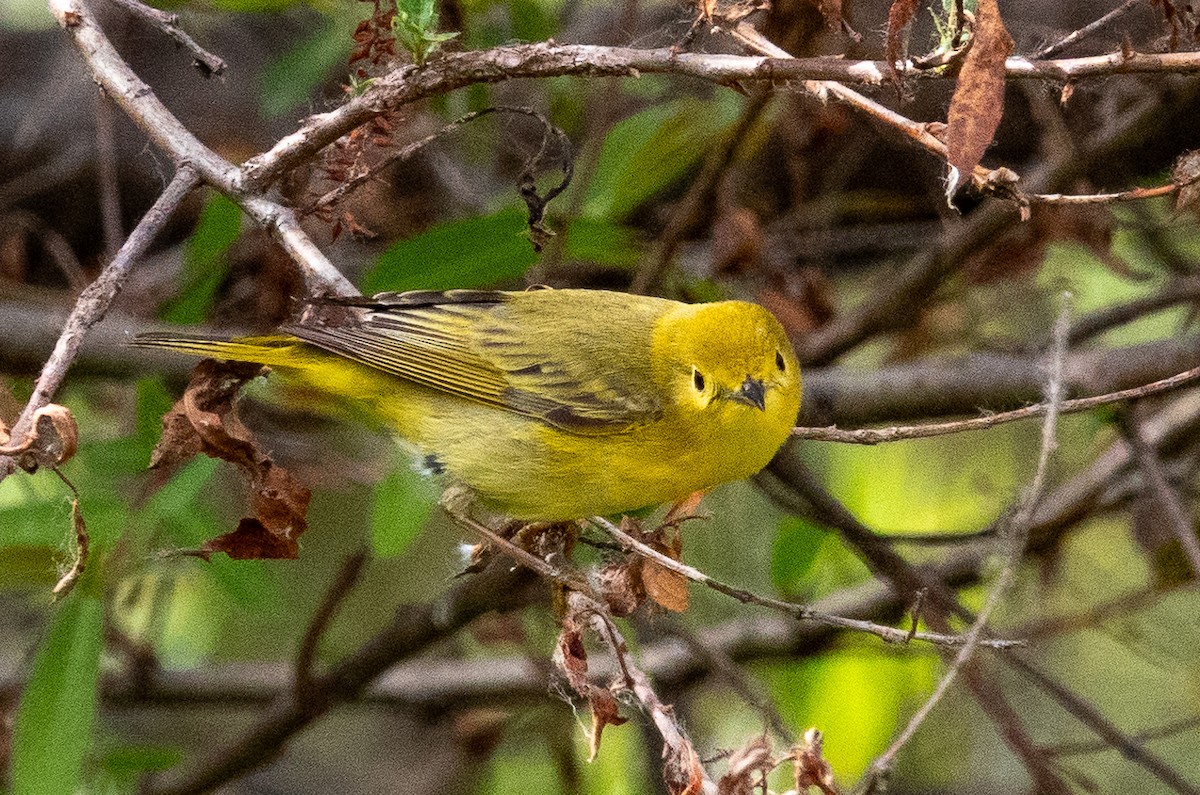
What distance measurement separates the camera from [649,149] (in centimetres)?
373

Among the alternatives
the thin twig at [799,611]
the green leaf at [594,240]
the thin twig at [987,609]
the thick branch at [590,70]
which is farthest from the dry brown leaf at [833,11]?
the green leaf at [594,240]

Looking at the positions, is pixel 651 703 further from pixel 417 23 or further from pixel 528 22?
pixel 528 22

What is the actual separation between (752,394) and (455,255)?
0.87m

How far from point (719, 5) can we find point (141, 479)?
1.81 meters

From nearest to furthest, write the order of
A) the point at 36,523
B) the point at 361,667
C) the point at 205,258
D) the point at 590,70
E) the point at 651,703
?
the point at 651,703, the point at 590,70, the point at 36,523, the point at 205,258, the point at 361,667

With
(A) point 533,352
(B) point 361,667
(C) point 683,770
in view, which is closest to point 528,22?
(A) point 533,352

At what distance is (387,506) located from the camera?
3152 millimetres

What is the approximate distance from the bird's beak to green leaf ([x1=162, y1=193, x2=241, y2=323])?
4.22 feet

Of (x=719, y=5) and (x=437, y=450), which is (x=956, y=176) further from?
(x=437, y=450)

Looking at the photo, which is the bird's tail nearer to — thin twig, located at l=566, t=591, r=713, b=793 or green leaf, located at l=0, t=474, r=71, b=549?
green leaf, located at l=0, t=474, r=71, b=549

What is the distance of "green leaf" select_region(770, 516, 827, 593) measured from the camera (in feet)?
11.6

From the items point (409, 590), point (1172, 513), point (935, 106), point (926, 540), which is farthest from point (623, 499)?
point (409, 590)

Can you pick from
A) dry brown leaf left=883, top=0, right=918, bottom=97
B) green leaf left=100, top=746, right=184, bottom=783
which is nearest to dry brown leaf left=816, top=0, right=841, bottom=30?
dry brown leaf left=883, top=0, right=918, bottom=97

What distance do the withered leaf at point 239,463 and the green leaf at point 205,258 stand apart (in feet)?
3.50
